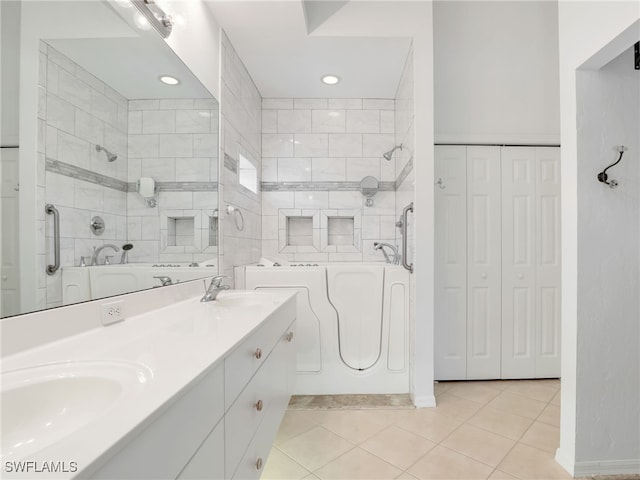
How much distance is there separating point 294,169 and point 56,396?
2604 mm

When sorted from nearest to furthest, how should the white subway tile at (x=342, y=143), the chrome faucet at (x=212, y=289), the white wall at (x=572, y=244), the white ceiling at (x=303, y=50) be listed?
the white wall at (x=572, y=244)
the chrome faucet at (x=212, y=289)
the white ceiling at (x=303, y=50)
the white subway tile at (x=342, y=143)

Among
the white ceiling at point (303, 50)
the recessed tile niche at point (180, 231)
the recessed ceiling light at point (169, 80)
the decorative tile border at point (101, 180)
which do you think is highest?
the white ceiling at point (303, 50)

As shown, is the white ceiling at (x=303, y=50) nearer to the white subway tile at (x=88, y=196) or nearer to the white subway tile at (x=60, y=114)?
the white subway tile at (x=60, y=114)

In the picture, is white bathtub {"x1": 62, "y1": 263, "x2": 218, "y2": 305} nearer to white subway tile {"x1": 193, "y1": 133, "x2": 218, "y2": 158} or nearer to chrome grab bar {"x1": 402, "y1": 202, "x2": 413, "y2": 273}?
white subway tile {"x1": 193, "y1": 133, "x2": 218, "y2": 158}

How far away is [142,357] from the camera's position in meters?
0.74

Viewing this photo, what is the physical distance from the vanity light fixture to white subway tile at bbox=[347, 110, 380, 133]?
1879mm

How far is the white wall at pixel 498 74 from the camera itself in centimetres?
248

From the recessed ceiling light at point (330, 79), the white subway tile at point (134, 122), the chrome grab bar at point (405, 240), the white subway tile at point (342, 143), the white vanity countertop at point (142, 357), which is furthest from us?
the white subway tile at point (342, 143)

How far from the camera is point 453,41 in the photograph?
2.50 m

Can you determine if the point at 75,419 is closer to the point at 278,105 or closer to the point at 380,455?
the point at 380,455

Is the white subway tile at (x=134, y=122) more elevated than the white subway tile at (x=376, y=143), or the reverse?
the white subway tile at (x=376, y=143)

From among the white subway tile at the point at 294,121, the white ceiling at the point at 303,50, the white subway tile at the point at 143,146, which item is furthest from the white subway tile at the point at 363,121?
the white subway tile at the point at 143,146

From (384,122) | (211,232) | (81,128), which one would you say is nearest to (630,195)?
(384,122)

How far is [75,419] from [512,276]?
2.87 meters
